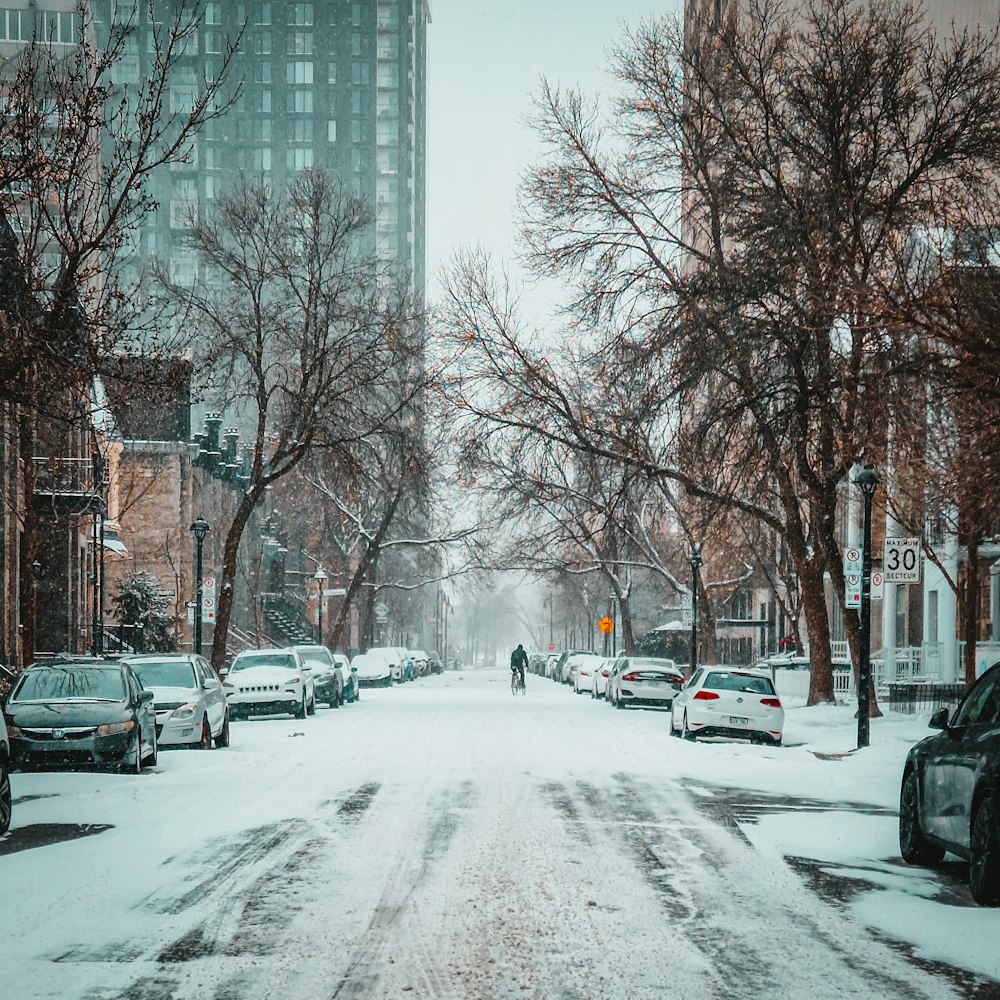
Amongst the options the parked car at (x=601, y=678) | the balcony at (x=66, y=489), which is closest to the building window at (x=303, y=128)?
the parked car at (x=601, y=678)

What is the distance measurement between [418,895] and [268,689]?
26.2 metres

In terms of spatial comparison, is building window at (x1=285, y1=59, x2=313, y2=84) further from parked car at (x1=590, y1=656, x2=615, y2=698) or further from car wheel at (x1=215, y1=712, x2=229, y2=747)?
car wheel at (x1=215, y1=712, x2=229, y2=747)

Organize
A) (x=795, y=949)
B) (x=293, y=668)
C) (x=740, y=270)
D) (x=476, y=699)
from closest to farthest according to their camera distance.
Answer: (x=795, y=949), (x=740, y=270), (x=293, y=668), (x=476, y=699)

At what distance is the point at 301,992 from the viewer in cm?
750

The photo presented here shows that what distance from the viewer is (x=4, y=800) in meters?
14.0

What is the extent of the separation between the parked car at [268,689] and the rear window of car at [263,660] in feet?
0.08

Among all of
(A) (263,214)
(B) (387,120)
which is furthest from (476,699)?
(B) (387,120)

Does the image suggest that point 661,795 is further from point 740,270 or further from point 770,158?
point 770,158

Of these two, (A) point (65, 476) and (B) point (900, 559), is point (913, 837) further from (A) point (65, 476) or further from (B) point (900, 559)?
(A) point (65, 476)

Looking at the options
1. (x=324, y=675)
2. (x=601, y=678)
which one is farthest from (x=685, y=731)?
(x=601, y=678)

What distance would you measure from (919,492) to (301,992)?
93.5 ft

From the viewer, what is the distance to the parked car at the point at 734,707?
27.6 m

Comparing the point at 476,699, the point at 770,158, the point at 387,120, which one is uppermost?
the point at 387,120

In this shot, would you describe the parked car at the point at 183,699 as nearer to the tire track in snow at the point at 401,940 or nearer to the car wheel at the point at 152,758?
the car wheel at the point at 152,758
